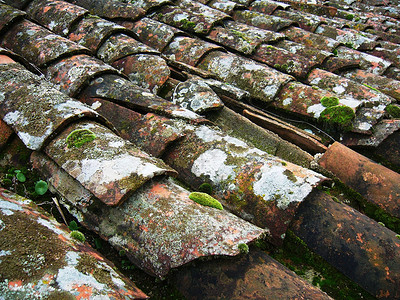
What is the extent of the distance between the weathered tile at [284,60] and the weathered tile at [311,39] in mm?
1175

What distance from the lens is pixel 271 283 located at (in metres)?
1.68

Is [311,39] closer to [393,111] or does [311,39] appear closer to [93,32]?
[393,111]

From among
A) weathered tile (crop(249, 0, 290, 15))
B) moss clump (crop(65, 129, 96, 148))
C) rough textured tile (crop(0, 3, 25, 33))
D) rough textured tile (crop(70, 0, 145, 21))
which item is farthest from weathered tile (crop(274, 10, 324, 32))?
moss clump (crop(65, 129, 96, 148))

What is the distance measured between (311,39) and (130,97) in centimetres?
420

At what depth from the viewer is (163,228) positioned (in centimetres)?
178

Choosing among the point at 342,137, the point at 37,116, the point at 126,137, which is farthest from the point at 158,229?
the point at 342,137

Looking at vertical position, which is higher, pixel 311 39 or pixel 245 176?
pixel 311 39

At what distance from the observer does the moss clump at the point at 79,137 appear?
7.14 ft

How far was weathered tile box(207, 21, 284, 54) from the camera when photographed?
479 cm

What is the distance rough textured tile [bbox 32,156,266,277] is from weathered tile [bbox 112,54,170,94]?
179cm

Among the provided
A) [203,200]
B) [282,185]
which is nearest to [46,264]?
[203,200]

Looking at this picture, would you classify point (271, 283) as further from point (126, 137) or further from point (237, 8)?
point (237, 8)

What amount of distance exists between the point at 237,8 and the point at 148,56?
12.2ft

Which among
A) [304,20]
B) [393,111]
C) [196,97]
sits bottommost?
[196,97]
